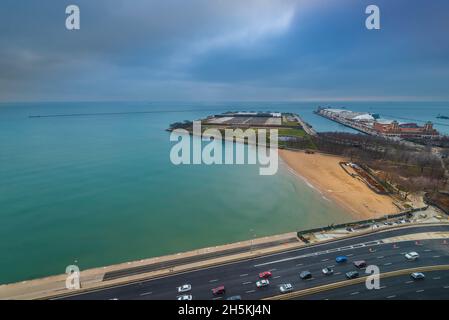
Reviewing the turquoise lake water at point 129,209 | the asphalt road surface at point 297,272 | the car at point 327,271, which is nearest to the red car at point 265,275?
the asphalt road surface at point 297,272

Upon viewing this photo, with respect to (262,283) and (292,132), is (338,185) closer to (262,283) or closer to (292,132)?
(262,283)

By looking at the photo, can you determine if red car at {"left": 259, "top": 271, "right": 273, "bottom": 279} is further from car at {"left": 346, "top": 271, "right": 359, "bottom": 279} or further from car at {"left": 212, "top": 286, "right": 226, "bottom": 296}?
car at {"left": 346, "top": 271, "right": 359, "bottom": 279}

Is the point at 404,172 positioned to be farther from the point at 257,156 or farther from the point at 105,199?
the point at 105,199

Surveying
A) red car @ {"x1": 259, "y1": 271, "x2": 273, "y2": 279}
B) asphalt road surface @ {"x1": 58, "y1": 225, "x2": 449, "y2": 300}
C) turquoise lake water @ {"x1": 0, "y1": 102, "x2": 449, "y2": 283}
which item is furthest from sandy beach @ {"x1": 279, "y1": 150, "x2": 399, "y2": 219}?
red car @ {"x1": 259, "y1": 271, "x2": 273, "y2": 279}

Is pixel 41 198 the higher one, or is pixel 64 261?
pixel 41 198

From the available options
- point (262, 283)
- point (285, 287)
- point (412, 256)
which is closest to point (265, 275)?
point (262, 283)

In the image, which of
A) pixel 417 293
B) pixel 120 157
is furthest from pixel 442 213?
pixel 120 157
